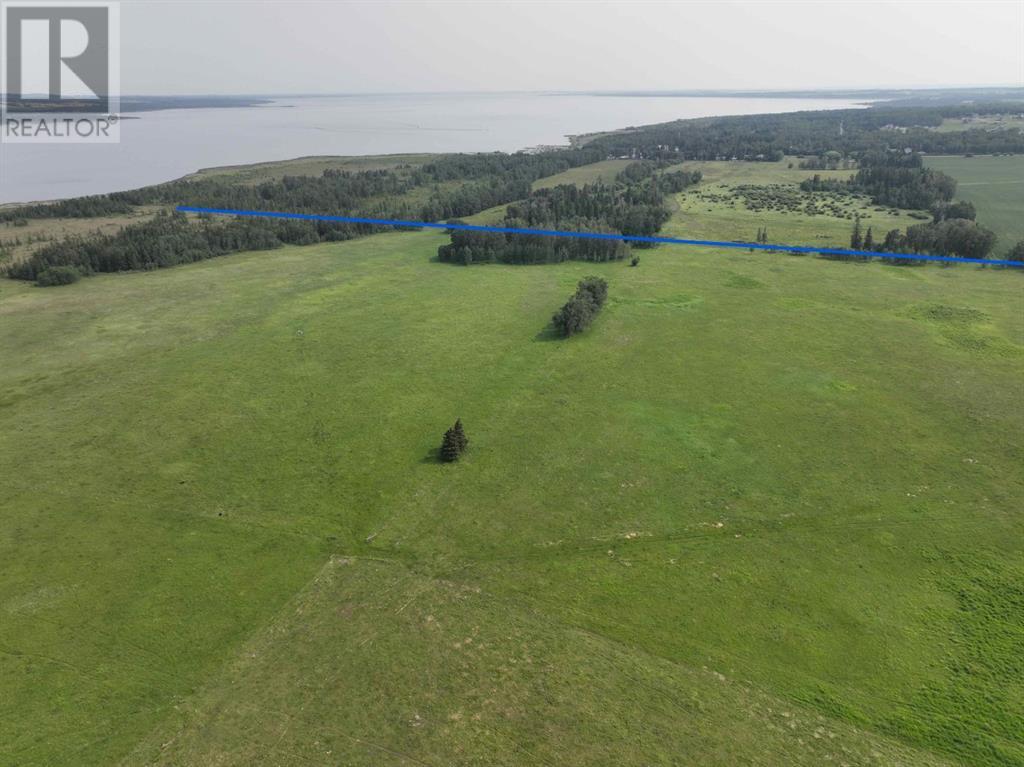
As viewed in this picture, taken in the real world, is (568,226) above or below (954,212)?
below

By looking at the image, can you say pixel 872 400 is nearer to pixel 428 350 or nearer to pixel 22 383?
pixel 428 350

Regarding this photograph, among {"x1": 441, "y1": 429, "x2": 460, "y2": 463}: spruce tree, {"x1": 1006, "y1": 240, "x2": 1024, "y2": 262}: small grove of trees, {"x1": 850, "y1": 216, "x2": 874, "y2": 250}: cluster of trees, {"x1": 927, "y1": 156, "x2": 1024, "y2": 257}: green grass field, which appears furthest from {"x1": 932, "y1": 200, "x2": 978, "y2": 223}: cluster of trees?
{"x1": 441, "y1": 429, "x2": 460, "y2": 463}: spruce tree

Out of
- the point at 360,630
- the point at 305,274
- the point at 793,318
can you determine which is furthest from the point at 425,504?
the point at 305,274

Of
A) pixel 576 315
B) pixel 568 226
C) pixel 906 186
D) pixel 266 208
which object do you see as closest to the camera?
pixel 576 315

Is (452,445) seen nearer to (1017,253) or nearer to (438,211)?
(1017,253)

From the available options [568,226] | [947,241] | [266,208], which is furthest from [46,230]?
[947,241]
